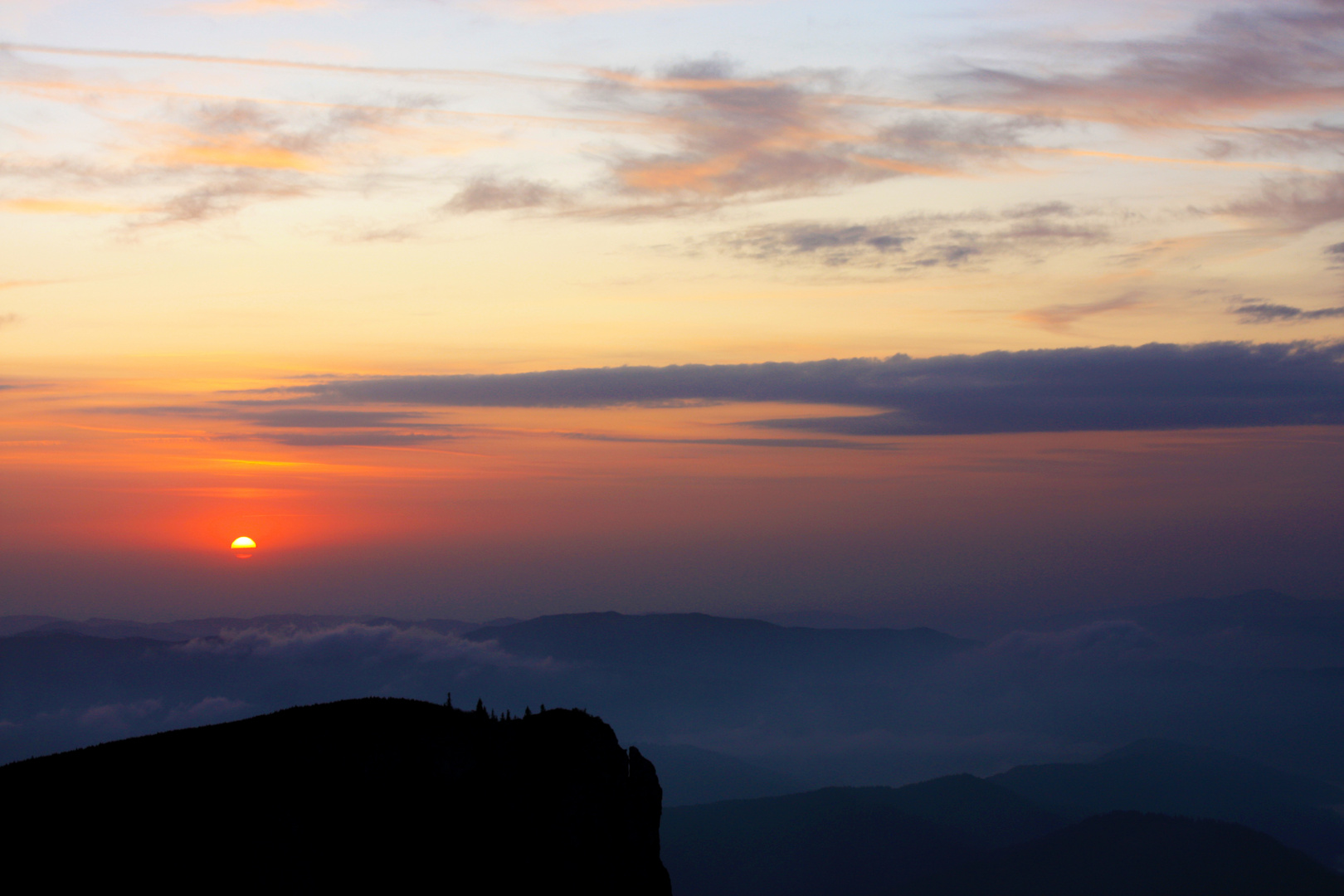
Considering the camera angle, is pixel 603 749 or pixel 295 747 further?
pixel 603 749

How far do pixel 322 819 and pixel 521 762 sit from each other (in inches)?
762

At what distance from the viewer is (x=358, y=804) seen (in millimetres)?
85562

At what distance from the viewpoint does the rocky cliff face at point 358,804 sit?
75688 mm

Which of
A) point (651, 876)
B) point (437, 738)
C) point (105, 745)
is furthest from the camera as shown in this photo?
point (651, 876)

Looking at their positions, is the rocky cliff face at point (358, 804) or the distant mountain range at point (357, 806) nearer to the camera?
the distant mountain range at point (357, 806)

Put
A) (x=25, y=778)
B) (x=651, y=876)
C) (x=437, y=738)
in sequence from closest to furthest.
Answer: (x=25, y=778), (x=437, y=738), (x=651, y=876)

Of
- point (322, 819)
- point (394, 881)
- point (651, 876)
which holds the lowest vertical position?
point (651, 876)

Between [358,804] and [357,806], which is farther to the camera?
[358,804]

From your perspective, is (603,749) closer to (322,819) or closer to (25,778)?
(322,819)

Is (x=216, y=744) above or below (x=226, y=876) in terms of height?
above

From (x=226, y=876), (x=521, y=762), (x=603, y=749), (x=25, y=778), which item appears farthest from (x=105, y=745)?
(x=603, y=749)

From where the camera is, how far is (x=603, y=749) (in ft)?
331

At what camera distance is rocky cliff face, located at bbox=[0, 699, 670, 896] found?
248 ft

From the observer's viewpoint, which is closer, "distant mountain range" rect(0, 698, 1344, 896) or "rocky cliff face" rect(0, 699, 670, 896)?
"distant mountain range" rect(0, 698, 1344, 896)
